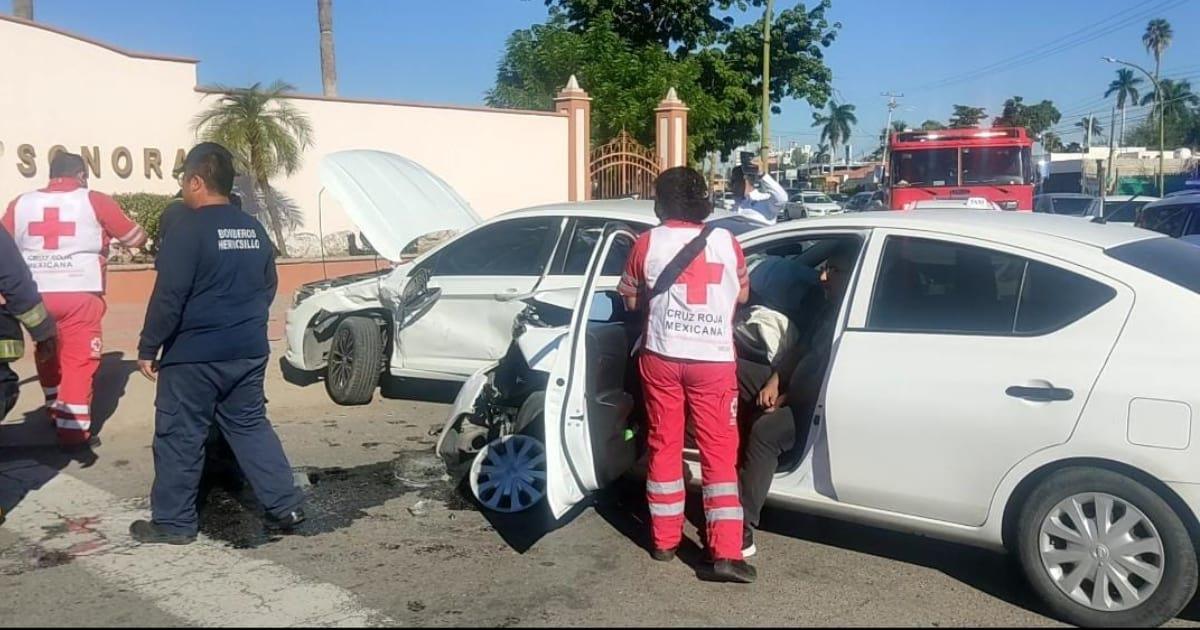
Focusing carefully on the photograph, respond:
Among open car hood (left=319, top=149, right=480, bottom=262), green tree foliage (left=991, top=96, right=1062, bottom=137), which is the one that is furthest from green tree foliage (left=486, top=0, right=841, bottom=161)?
green tree foliage (left=991, top=96, right=1062, bottom=137)

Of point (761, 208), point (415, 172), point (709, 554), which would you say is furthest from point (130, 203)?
point (709, 554)

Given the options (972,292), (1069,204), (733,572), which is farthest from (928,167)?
(733,572)

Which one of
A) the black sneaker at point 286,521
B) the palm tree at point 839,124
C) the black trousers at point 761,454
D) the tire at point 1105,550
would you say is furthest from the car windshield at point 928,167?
the palm tree at point 839,124

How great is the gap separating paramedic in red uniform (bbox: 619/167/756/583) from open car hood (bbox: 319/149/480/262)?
3.48 meters

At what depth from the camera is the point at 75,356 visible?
6.59 m

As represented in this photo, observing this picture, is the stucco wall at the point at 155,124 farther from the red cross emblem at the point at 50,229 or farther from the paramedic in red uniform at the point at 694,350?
the paramedic in red uniform at the point at 694,350

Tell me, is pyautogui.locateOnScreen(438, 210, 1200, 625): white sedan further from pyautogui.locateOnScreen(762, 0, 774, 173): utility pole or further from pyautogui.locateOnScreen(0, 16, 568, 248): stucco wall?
pyautogui.locateOnScreen(762, 0, 774, 173): utility pole

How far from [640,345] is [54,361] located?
13.9 ft

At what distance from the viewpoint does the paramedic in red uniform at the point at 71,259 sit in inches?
256

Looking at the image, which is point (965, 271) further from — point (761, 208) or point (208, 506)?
point (761, 208)

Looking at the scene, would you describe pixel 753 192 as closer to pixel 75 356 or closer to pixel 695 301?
pixel 695 301

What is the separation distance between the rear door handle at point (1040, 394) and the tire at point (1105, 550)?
28cm

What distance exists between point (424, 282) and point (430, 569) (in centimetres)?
344

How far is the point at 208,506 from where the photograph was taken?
5.66m
